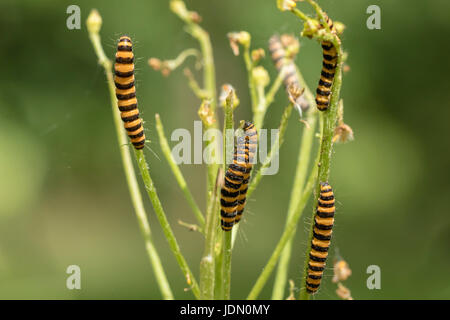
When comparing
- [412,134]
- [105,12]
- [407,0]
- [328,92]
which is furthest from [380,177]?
[328,92]

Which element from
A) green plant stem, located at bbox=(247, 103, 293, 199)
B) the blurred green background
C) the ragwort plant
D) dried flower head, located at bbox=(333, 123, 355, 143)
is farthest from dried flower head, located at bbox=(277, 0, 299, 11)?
the blurred green background

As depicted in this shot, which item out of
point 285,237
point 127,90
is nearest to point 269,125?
point 285,237

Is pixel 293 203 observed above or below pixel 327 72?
below

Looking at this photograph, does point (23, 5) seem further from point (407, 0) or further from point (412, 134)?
point (412, 134)

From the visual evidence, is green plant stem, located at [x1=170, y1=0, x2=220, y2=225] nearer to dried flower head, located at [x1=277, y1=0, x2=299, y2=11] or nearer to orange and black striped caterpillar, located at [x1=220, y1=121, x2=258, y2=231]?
orange and black striped caterpillar, located at [x1=220, y1=121, x2=258, y2=231]

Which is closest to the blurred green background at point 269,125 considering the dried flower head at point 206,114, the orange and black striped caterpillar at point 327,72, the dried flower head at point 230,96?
the dried flower head at point 230,96

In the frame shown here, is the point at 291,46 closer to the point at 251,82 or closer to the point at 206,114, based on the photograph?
the point at 251,82
